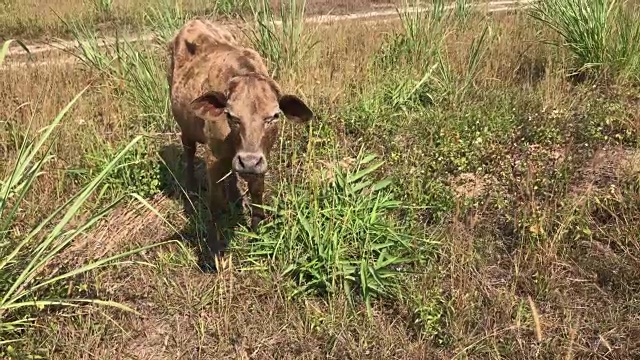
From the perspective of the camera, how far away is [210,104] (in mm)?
3195

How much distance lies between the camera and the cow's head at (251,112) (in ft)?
9.30

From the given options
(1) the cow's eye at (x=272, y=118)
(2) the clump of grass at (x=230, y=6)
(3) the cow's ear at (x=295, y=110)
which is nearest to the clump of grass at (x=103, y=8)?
(2) the clump of grass at (x=230, y=6)

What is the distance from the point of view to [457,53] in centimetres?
603

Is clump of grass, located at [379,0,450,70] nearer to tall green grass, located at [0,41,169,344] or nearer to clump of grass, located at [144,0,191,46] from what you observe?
clump of grass, located at [144,0,191,46]

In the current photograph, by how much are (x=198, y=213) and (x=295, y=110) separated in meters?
1.08

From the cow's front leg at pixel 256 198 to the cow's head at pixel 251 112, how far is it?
39cm

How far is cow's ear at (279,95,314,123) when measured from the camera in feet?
10.6

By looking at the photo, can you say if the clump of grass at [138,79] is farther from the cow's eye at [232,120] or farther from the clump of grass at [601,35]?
the clump of grass at [601,35]

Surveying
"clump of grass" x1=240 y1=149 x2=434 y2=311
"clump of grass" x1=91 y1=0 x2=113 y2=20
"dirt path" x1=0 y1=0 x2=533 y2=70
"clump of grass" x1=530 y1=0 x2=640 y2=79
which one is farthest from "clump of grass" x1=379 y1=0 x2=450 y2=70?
"clump of grass" x1=91 y1=0 x2=113 y2=20

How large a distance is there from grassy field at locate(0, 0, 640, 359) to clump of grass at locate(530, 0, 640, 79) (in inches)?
0.8

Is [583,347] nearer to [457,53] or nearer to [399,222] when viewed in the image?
[399,222]

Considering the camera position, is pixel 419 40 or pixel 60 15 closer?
pixel 419 40

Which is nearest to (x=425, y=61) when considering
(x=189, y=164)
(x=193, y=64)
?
(x=193, y=64)

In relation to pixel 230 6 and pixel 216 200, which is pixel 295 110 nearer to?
pixel 216 200
